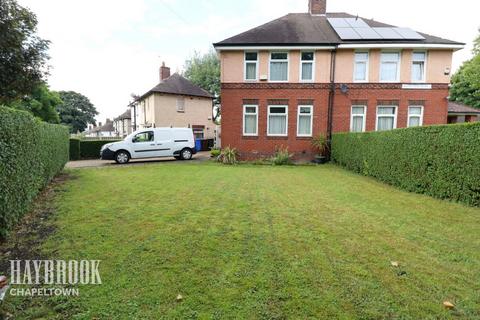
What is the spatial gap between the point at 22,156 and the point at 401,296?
597 centimetres

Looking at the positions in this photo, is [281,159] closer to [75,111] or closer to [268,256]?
[268,256]

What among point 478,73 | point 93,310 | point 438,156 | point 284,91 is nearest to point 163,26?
point 284,91

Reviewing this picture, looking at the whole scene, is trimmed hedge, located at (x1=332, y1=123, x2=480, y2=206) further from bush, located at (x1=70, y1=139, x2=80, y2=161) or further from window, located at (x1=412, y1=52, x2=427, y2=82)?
bush, located at (x1=70, y1=139, x2=80, y2=161)

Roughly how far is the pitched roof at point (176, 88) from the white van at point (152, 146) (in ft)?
32.8

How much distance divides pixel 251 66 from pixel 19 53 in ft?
39.6

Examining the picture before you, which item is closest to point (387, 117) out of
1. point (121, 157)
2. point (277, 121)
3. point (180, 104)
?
point (277, 121)

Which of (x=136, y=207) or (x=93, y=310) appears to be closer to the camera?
(x=93, y=310)

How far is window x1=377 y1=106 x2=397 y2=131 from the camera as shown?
15.7 m

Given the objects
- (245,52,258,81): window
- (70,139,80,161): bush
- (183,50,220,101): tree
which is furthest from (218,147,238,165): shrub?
(183,50,220,101): tree

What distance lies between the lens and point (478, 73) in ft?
81.4

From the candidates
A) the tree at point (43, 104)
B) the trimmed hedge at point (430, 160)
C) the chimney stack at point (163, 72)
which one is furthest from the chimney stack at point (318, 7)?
the tree at point (43, 104)

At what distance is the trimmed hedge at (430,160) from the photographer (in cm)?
590

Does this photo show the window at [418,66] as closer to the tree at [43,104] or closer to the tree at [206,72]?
the tree at [206,72]

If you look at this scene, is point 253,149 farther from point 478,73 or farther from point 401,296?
point 478,73
